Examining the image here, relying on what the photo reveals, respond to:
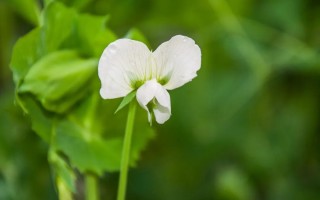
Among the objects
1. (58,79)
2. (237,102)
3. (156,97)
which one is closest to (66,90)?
(58,79)

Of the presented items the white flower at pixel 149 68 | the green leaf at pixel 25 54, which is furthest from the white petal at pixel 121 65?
the green leaf at pixel 25 54

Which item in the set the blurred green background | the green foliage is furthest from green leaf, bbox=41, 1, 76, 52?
the blurred green background

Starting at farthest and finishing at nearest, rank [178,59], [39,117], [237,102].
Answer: [237,102]
[39,117]
[178,59]

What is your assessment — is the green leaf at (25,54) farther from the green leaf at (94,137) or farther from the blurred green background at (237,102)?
the blurred green background at (237,102)

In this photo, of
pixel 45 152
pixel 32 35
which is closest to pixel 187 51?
pixel 32 35

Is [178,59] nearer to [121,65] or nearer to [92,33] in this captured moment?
[121,65]

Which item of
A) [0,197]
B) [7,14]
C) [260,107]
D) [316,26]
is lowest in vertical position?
[0,197]

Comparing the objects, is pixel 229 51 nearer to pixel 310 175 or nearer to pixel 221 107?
pixel 221 107

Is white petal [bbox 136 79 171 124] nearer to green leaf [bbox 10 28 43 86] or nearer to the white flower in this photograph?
the white flower
